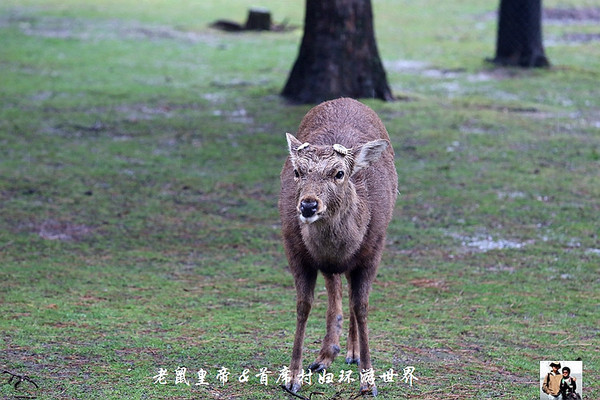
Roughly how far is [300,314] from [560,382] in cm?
165

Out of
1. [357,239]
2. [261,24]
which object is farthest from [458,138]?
[261,24]

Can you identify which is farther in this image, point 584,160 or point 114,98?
point 114,98

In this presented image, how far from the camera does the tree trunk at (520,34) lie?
18750mm

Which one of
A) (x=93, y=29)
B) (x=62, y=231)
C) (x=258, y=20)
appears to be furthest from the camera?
(x=258, y=20)

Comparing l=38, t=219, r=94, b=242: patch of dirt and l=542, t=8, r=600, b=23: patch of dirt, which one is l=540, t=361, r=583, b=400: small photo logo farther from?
l=542, t=8, r=600, b=23: patch of dirt

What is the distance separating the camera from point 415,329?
6969 mm

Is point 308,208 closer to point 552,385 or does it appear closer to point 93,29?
point 552,385

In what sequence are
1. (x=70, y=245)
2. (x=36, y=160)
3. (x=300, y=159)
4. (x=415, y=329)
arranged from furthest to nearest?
(x=36, y=160) < (x=70, y=245) < (x=415, y=329) < (x=300, y=159)

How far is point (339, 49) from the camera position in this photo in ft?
46.9

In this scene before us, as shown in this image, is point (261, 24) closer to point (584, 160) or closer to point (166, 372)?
point (584, 160)

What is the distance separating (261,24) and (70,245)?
1835 centimetres

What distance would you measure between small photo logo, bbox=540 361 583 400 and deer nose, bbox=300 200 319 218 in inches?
73.7

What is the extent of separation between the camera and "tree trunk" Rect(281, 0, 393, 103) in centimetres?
1427

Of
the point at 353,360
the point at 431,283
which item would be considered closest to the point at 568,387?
the point at 353,360
